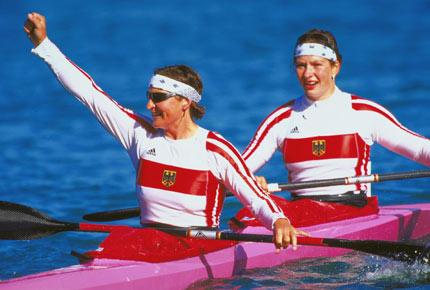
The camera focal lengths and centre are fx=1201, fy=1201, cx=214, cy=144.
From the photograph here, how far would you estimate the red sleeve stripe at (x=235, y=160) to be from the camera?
6789mm

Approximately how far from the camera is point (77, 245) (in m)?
9.12

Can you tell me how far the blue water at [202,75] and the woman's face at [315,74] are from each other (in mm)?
1173

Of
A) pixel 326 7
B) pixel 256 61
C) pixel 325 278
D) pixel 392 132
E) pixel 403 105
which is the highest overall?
pixel 326 7

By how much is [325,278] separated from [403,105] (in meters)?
8.47

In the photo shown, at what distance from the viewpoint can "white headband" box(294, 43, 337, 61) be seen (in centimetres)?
816

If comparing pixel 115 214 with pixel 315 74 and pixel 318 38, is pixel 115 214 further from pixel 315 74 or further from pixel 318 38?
pixel 318 38

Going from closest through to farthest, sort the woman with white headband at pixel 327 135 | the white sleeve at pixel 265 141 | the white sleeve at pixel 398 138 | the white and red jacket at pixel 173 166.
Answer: the white and red jacket at pixel 173 166 → the white sleeve at pixel 398 138 → the woman with white headband at pixel 327 135 → the white sleeve at pixel 265 141

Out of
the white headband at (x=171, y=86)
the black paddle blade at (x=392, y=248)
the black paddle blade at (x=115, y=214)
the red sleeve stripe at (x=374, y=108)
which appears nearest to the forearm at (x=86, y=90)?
the white headband at (x=171, y=86)

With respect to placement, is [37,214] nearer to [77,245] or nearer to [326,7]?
[77,245]

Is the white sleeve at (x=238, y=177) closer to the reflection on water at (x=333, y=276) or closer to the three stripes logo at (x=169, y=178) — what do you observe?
the three stripes logo at (x=169, y=178)

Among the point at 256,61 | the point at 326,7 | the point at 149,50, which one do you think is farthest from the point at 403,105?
the point at 326,7

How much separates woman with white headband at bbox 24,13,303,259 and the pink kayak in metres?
0.14

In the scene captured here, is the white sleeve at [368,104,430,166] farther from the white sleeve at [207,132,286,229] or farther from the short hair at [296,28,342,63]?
the white sleeve at [207,132,286,229]

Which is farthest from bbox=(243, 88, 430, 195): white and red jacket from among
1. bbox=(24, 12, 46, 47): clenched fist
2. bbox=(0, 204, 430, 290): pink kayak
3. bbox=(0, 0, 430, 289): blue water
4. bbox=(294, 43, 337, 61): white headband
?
bbox=(24, 12, 46, 47): clenched fist
